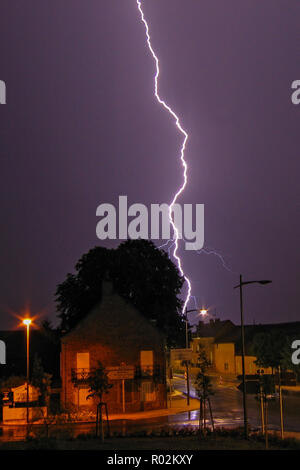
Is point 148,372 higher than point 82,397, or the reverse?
point 148,372

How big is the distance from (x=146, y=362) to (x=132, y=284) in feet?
32.4

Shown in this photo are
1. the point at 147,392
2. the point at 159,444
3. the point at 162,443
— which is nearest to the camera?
the point at 159,444

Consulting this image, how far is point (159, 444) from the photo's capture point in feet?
69.9

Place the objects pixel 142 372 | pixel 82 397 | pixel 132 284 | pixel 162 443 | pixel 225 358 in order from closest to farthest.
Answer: pixel 162 443, pixel 82 397, pixel 142 372, pixel 132 284, pixel 225 358

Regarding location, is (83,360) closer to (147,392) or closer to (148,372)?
(148,372)

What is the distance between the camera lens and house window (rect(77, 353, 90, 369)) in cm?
4153

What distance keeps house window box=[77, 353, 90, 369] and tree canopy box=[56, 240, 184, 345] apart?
9.62 m

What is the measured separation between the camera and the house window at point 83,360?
41531 mm

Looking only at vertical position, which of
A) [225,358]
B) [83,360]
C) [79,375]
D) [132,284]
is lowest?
[225,358]

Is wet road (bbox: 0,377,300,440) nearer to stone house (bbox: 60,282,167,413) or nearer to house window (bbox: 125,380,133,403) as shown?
stone house (bbox: 60,282,167,413)

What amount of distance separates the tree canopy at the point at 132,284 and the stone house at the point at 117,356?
7663 millimetres

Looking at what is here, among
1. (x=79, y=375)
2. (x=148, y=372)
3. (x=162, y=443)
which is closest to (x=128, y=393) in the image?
(x=148, y=372)

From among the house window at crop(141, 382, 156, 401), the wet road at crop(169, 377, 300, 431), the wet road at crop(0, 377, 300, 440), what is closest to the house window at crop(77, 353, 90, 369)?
the house window at crop(141, 382, 156, 401)
